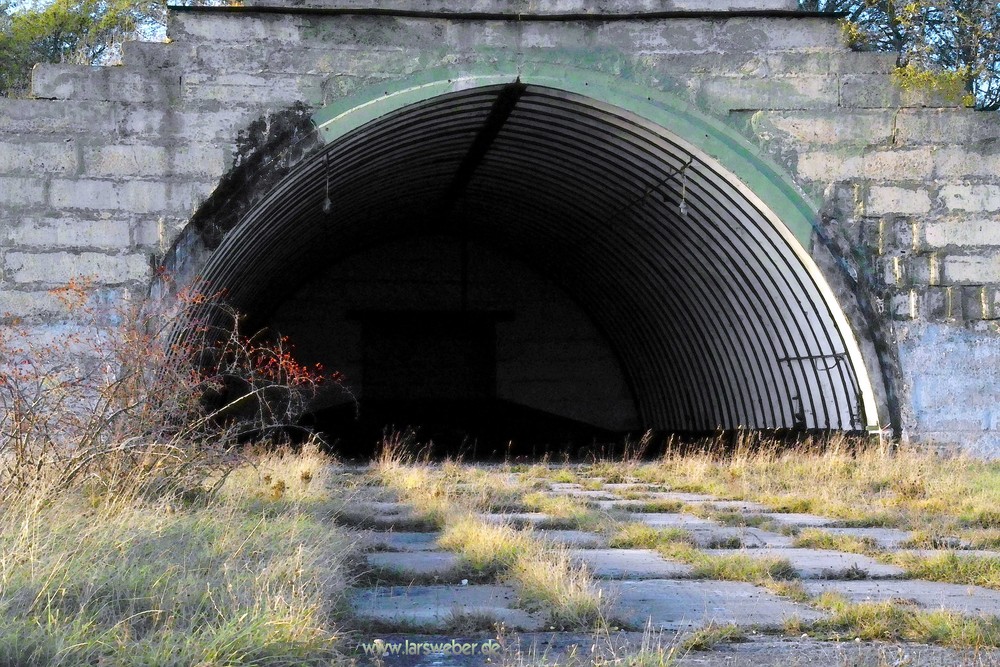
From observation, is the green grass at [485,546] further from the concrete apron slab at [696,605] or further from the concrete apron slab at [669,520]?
the concrete apron slab at [669,520]

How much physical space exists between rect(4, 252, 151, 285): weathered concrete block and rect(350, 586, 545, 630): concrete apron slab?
7134 mm

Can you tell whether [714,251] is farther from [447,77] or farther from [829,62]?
[447,77]

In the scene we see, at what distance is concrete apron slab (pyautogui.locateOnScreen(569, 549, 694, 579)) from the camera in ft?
22.9

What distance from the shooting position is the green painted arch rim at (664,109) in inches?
527

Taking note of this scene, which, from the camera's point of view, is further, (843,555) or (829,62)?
(829,62)

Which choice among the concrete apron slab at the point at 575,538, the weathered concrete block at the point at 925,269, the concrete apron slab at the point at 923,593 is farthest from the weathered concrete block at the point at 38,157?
the weathered concrete block at the point at 925,269

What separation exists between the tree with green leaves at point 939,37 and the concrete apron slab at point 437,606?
32.4ft

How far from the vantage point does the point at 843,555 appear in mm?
7938

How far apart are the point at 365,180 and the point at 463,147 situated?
1446 mm

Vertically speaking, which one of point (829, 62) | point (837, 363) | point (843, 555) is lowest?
point (843, 555)

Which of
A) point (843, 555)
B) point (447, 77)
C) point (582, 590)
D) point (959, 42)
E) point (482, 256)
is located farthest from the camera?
point (482, 256)

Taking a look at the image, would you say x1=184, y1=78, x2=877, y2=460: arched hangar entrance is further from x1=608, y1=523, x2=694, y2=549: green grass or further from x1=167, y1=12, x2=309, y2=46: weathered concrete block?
x1=608, y1=523, x2=694, y2=549: green grass

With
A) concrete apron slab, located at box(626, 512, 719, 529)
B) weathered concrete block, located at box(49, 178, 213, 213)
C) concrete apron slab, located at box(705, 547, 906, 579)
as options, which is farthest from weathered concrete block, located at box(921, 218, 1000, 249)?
weathered concrete block, located at box(49, 178, 213, 213)

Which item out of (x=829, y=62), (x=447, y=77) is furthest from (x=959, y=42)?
(x=447, y=77)
